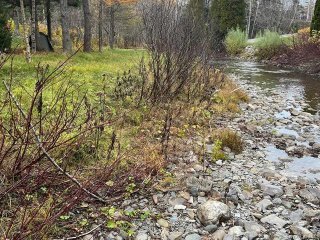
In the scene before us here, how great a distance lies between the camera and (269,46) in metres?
22.8

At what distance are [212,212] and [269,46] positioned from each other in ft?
70.0

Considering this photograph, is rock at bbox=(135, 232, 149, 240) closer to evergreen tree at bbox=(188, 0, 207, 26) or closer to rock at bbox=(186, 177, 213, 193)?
rock at bbox=(186, 177, 213, 193)

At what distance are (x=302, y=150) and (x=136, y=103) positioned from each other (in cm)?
295

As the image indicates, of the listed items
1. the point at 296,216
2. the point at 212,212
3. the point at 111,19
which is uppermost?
the point at 111,19

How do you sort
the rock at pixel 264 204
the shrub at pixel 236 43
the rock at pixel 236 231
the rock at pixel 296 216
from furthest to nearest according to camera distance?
the shrub at pixel 236 43 < the rock at pixel 264 204 < the rock at pixel 296 216 < the rock at pixel 236 231

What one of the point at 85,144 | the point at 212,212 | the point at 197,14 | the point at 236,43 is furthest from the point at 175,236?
the point at 236,43

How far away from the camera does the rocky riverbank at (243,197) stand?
3.27 meters

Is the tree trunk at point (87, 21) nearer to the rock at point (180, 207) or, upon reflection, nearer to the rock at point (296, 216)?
the rock at point (180, 207)

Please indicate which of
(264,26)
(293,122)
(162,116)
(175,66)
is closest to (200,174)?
(162,116)

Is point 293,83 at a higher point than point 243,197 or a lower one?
higher

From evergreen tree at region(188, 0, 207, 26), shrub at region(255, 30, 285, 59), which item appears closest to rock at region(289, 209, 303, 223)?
evergreen tree at region(188, 0, 207, 26)

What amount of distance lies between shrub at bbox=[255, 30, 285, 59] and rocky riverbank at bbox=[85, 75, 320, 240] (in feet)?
56.3

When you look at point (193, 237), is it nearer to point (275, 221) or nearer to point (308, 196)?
point (275, 221)

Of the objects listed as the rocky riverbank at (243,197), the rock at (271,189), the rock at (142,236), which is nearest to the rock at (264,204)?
the rocky riverbank at (243,197)
